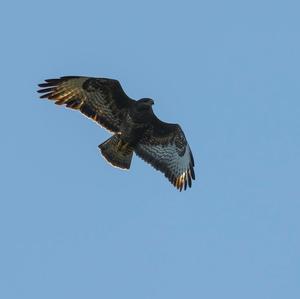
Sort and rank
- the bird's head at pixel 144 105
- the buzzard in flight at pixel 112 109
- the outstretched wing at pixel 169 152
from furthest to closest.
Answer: the outstretched wing at pixel 169 152 < the buzzard in flight at pixel 112 109 < the bird's head at pixel 144 105

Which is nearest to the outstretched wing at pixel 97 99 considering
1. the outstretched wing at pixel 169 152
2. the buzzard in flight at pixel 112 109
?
the buzzard in flight at pixel 112 109

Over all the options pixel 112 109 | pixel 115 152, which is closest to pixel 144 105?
pixel 112 109

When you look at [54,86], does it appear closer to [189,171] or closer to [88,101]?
[88,101]

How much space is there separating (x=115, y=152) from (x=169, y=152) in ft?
4.65

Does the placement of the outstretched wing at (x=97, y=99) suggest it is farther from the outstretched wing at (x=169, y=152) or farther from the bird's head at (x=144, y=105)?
the outstretched wing at (x=169, y=152)

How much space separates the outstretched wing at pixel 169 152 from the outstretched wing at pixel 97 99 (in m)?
0.92

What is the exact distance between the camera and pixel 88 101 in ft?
85.5

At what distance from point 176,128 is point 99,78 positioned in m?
2.14

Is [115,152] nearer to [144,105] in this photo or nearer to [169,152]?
[144,105]

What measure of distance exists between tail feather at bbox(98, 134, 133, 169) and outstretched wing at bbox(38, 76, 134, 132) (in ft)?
0.99

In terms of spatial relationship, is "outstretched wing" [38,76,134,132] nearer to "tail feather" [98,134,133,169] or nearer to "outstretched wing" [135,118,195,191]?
"tail feather" [98,134,133,169]

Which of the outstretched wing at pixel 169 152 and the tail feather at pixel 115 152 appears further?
the outstretched wing at pixel 169 152

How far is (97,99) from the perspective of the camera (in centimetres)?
2608

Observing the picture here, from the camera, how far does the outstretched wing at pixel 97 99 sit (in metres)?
26.0
